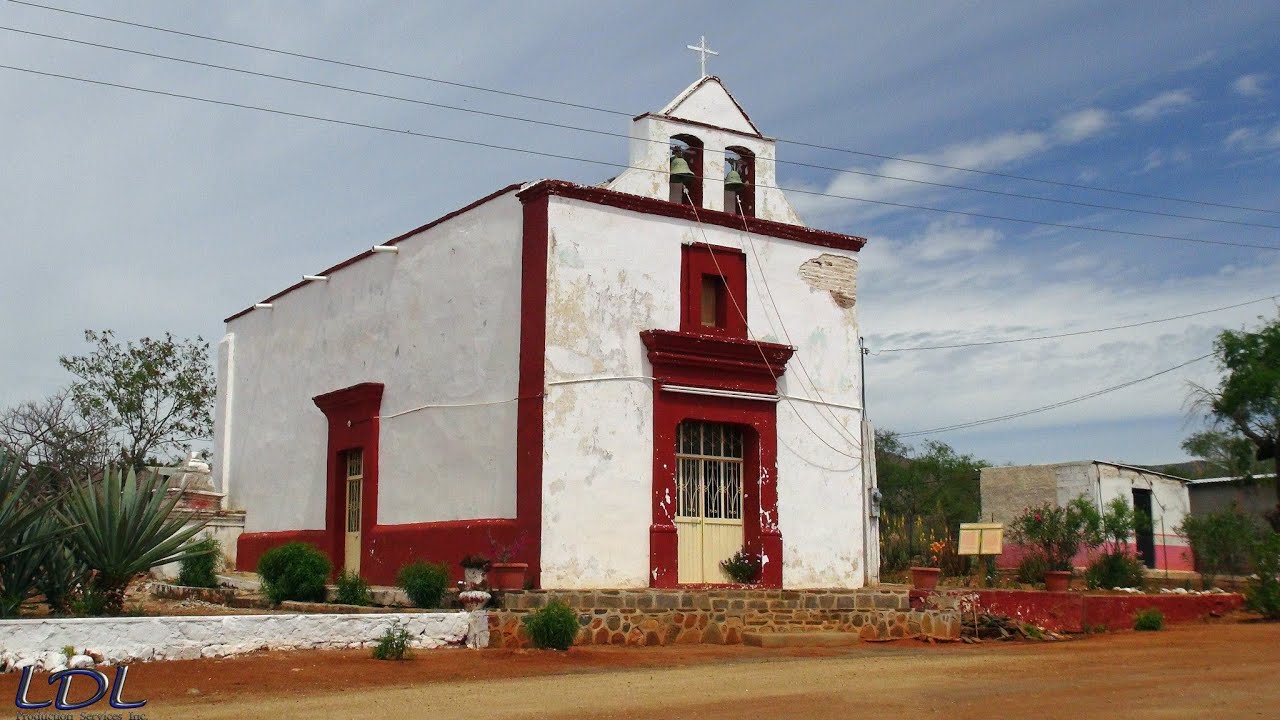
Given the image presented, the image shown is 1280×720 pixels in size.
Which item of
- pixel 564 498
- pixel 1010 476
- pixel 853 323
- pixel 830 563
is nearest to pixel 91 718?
pixel 564 498

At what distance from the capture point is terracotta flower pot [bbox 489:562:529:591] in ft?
47.7

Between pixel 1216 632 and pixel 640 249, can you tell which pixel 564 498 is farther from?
pixel 1216 632

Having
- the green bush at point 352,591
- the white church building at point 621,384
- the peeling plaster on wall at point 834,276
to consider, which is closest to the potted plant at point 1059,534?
the white church building at point 621,384

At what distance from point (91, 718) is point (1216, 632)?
1593 cm

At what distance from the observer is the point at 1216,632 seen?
61.3 ft

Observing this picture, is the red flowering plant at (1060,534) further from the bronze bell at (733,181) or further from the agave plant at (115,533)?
the agave plant at (115,533)

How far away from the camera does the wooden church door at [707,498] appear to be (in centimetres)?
1652

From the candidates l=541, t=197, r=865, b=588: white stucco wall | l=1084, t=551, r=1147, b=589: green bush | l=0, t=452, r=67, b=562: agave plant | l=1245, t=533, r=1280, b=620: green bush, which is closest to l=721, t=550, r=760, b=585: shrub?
l=541, t=197, r=865, b=588: white stucco wall

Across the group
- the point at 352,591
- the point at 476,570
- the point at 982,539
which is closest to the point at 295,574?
the point at 352,591

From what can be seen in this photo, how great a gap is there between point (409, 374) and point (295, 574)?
3287mm

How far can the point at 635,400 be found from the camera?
52.4 feet

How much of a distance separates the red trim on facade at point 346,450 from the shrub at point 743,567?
5210mm

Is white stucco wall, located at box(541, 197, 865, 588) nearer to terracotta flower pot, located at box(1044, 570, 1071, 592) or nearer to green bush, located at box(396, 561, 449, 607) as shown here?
green bush, located at box(396, 561, 449, 607)

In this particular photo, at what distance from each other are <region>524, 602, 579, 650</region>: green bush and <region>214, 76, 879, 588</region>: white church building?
1.13 meters
